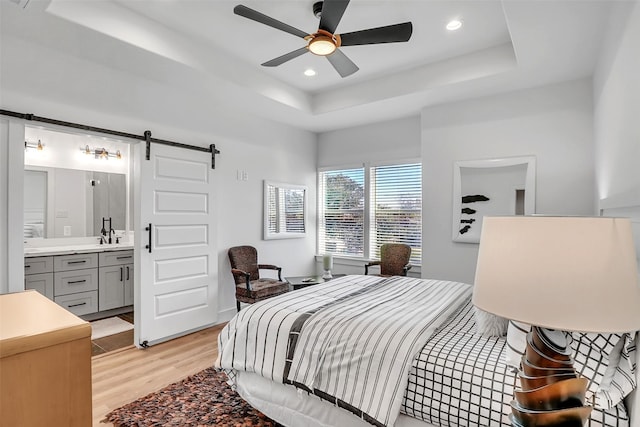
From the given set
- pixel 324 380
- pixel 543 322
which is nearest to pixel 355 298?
pixel 324 380

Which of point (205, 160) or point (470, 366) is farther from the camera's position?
point (205, 160)

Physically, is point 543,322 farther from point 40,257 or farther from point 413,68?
point 40,257

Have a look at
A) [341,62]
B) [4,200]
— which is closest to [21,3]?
[4,200]

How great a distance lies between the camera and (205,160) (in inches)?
155

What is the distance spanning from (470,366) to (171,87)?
3.71m

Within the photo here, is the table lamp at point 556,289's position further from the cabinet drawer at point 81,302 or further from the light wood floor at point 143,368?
the cabinet drawer at point 81,302

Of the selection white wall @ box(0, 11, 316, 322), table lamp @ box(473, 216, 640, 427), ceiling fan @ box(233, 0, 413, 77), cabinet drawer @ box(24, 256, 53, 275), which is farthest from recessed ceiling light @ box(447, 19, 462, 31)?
cabinet drawer @ box(24, 256, 53, 275)

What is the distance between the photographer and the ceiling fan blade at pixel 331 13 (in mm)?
1996

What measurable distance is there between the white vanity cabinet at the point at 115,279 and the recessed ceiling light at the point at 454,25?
179 inches

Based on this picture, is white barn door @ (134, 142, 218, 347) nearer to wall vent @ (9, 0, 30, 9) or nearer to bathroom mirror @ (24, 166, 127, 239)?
wall vent @ (9, 0, 30, 9)

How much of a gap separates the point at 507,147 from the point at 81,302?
17.4 ft

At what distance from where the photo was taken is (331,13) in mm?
2121

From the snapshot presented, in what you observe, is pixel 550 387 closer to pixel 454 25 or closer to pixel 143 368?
pixel 454 25

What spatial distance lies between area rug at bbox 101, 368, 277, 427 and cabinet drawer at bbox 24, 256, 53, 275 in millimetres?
2377
